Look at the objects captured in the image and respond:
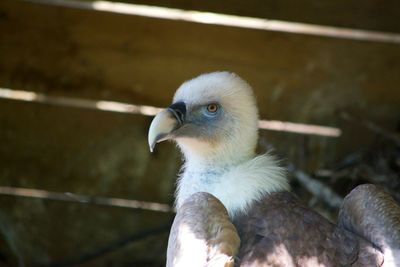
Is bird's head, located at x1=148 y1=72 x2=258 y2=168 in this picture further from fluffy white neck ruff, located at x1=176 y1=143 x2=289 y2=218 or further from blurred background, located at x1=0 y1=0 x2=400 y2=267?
blurred background, located at x1=0 y1=0 x2=400 y2=267

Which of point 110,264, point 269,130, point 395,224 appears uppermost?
point 395,224

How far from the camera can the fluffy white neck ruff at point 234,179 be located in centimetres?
304

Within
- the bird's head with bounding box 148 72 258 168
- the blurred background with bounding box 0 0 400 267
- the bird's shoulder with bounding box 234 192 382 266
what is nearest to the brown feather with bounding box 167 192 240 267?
the bird's shoulder with bounding box 234 192 382 266

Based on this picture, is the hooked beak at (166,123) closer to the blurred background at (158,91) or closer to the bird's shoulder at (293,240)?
the bird's shoulder at (293,240)

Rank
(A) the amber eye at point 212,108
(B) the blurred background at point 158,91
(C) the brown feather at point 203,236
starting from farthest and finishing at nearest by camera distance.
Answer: (B) the blurred background at point 158,91 → (A) the amber eye at point 212,108 → (C) the brown feather at point 203,236

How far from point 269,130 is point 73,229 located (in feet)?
3.66

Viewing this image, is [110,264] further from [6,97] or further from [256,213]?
[256,213]

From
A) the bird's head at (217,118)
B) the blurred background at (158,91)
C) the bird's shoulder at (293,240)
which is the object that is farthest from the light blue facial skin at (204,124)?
the blurred background at (158,91)

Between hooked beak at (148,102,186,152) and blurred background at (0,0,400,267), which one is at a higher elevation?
hooked beak at (148,102,186,152)

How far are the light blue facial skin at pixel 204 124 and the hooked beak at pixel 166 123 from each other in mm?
32

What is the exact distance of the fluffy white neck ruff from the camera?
3.04 metres

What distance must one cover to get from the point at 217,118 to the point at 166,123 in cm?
26

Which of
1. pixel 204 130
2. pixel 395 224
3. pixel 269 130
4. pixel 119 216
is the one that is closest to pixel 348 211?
pixel 395 224

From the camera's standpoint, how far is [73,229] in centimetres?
474
